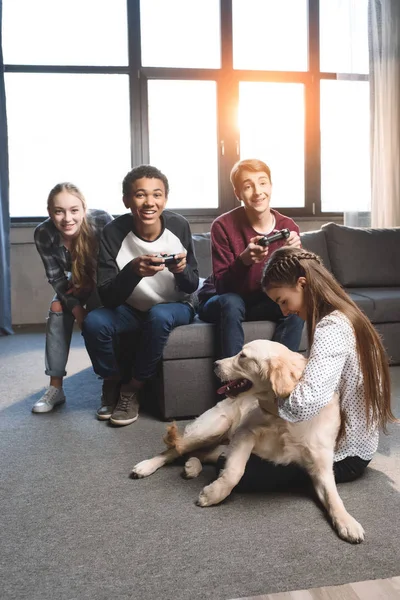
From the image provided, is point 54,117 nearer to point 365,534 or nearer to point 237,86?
point 237,86

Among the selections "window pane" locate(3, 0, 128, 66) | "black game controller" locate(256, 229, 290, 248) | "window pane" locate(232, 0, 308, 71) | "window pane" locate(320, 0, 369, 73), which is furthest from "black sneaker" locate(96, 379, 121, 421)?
"window pane" locate(320, 0, 369, 73)

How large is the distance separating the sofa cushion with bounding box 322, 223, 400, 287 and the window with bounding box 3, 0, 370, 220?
4.86 feet

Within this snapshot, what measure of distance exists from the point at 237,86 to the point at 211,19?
63 cm

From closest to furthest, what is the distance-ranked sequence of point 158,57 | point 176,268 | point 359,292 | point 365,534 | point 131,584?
point 131,584 < point 365,534 < point 176,268 < point 359,292 < point 158,57

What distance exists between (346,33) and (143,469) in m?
4.74

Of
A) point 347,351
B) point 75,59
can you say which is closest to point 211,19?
point 75,59

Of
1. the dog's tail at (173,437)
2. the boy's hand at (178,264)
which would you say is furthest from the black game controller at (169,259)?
the dog's tail at (173,437)

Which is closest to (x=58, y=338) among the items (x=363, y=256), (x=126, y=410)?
(x=126, y=410)

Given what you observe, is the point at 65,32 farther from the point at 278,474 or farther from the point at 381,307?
the point at 278,474

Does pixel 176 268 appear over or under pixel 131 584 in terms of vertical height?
over

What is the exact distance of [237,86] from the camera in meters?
5.38

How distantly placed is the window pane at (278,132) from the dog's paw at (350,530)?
4243mm

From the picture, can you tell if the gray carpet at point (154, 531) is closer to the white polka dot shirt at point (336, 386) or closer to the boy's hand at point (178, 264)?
the white polka dot shirt at point (336, 386)

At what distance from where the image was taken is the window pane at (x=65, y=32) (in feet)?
16.7
